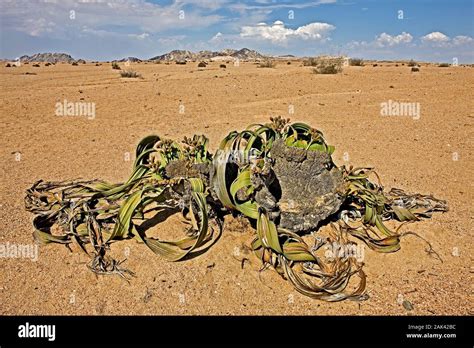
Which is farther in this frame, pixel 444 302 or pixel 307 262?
pixel 307 262

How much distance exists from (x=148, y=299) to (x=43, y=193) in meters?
1.72

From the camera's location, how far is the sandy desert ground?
2432 millimetres

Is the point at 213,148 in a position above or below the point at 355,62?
below

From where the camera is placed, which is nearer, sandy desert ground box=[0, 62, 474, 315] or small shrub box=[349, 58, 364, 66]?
sandy desert ground box=[0, 62, 474, 315]

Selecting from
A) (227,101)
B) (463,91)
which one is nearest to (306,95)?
(227,101)

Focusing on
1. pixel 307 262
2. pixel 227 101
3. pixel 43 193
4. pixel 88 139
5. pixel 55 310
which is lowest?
pixel 55 310

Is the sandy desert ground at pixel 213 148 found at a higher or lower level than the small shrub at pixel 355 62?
lower

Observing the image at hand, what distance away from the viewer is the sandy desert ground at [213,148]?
7.98 ft

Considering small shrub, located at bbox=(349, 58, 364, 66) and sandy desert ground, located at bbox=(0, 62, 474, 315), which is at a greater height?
small shrub, located at bbox=(349, 58, 364, 66)

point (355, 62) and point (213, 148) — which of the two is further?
point (355, 62)

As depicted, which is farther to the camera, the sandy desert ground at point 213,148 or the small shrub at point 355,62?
the small shrub at point 355,62

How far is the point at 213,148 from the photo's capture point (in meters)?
5.33

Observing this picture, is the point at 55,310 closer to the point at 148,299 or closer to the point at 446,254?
the point at 148,299

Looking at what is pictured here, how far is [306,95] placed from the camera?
964cm
